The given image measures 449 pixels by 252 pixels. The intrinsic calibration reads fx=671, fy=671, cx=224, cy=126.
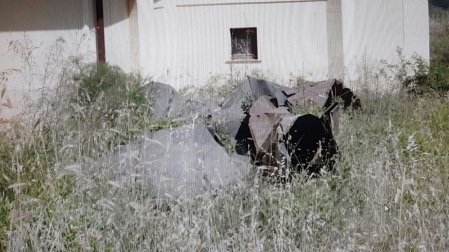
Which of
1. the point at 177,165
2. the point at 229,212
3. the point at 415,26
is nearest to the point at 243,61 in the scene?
the point at 415,26

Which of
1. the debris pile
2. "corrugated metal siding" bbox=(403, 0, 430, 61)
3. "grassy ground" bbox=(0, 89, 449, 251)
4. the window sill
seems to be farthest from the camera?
"corrugated metal siding" bbox=(403, 0, 430, 61)

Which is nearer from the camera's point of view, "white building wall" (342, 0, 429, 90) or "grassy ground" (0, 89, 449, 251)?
"grassy ground" (0, 89, 449, 251)

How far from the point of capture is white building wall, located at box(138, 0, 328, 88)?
14180 millimetres

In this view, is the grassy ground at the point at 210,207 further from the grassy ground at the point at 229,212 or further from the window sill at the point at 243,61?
the window sill at the point at 243,61

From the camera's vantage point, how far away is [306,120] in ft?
21.7

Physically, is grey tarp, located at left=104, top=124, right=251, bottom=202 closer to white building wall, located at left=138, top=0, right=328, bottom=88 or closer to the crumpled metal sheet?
the crumpled metal sheet

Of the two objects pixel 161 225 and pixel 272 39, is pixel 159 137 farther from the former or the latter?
pixel 272 39

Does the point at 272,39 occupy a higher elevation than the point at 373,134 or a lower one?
higher

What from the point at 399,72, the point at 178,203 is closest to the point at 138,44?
the point at 399,72

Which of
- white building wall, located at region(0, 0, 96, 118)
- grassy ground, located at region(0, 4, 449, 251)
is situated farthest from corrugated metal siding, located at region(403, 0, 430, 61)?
grassy ground, located at region(0, 4, 449, 251)

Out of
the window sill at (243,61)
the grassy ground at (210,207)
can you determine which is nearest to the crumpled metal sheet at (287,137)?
the grassy ground at (210,207)

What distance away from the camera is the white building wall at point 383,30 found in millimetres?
14539

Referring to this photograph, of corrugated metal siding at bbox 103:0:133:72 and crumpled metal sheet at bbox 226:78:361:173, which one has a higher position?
corrugated metal siding at bbox 103:0:133:72

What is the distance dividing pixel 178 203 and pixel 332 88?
5.10 m
